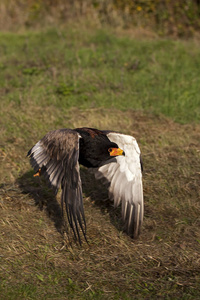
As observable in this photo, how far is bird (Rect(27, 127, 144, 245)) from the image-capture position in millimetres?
4668

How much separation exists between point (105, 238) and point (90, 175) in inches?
63.4

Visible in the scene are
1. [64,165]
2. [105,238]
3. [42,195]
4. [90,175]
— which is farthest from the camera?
[90,175]

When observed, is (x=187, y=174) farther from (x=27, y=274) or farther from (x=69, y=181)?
(x=27, y=274)

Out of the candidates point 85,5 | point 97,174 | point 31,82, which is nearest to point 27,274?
point 97,174

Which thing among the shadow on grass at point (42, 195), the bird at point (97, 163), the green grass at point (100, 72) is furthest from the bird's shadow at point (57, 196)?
the green grass at point (100, 72)

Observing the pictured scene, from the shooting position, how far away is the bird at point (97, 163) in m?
4.67

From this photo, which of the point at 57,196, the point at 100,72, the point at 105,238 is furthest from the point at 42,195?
the point at 100,72

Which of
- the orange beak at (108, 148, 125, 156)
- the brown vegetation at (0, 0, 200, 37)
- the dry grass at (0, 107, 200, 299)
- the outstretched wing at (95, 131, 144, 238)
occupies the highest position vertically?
the brown vegetation at (0, 0, 200, 37)

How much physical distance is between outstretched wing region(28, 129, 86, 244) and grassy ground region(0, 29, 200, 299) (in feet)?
1.61

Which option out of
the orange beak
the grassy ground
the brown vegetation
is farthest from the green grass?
the orange beak

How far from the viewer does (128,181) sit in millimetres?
5504

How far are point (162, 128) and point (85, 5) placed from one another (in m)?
5.91

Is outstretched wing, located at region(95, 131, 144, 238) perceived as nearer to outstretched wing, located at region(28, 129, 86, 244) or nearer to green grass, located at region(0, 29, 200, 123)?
outstretched wing, located at region(28, 129, 86, 244)

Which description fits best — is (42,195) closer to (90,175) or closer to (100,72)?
(90,175)
